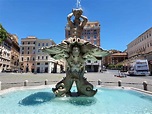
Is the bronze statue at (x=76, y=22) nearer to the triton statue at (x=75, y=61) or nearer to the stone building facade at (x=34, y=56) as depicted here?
the triton statue at (x=75, y=61)

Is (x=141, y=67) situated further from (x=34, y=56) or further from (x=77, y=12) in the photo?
(x=34, y=56)

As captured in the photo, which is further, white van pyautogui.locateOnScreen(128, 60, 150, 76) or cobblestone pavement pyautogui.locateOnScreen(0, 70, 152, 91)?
white van pyautogui.locateOnScreen(128, 60, 150, 76)

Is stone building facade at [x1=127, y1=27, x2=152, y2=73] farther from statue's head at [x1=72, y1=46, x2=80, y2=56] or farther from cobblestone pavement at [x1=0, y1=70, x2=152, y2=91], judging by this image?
statue's head at [x1=72, y1=46, x2=80, y2=56]

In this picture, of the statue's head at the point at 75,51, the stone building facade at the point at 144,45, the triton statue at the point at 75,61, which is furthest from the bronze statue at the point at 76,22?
the stone building facade at the point at 144,45

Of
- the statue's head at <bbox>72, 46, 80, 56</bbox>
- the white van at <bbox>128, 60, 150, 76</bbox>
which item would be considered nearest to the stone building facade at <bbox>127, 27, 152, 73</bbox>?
the white van at <bbox>128, 60, 150, 76</bbox>

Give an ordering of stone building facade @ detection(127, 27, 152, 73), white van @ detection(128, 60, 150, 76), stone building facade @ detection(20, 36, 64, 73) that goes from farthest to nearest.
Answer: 1. stone building facade @ detection(20, 36, 64, 73)
2. stone building facade @ detection(127, 27, 152, 73)
3. white van @ detection(128, 60, 150, 76)

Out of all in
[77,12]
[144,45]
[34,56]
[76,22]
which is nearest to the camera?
[77,12]

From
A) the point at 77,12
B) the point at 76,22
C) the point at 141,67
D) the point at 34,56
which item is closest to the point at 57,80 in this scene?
the point at 76,22

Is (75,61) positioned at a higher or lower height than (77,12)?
lower

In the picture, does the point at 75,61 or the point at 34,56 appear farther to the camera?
the point at 34,56

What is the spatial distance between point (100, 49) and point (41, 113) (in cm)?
444

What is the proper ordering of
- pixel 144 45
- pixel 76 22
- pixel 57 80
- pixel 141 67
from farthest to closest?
pixel 144 45 → pixel 141 67 → pixel 57 80 → pixel 76 22

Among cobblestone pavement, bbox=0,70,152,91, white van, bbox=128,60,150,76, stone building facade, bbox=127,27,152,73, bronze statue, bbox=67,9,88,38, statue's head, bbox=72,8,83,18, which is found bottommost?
cobblestone pavement, bbox=0,70,152,91

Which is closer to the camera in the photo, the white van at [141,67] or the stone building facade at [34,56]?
the white van at [141,67]
